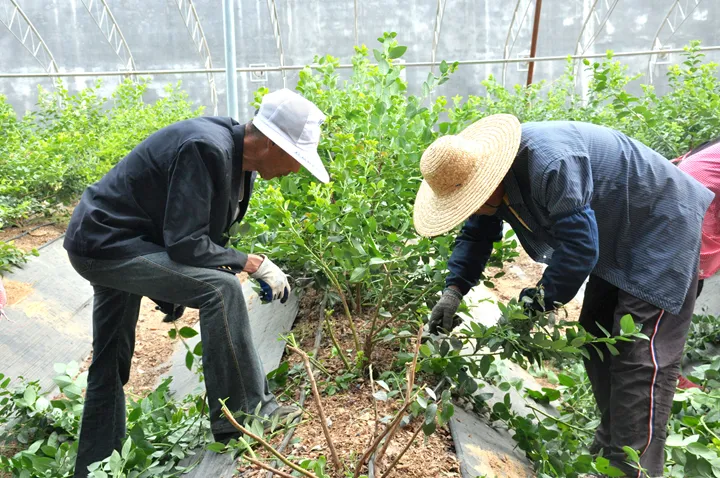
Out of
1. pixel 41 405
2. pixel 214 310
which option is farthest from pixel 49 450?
pixel 214 310

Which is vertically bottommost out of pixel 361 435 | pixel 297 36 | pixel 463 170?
pixel 361 435

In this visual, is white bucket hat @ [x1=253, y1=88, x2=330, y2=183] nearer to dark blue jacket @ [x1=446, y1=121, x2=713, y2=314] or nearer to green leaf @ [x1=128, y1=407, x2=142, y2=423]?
dark blue jacket @ [x1=446, y1=121, x2=713, y2=314]

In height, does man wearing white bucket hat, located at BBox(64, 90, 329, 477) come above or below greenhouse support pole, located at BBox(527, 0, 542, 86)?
below

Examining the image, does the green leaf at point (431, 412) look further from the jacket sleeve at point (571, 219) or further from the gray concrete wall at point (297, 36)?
the gray concrete wall at point (297, 36)

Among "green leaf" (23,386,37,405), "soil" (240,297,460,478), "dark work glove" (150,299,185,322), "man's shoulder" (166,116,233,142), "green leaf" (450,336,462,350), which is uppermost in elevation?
"man's shoulder" (166,116,233,142)

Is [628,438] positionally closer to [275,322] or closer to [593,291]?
[593,291]

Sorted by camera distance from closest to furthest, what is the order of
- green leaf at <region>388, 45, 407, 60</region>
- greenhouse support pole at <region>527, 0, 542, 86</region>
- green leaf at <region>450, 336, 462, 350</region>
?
green leaf at <region>450, 336, 462, 350</region> → green leaf at <region>388, 45, 407, 60</region> → greenhouse support pole at <region>527, 0, 542, 86</region>

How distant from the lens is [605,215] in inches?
92.3

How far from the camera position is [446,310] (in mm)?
2586

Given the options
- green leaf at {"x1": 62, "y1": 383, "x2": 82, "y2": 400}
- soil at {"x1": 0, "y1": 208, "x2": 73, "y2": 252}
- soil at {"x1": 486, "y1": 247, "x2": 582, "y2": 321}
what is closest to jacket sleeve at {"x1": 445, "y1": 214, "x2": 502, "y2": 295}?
green leaf at {"x1": 62, "y1": 383, "x2": 82, "y2": 400}

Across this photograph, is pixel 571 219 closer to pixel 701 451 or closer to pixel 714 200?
pixel 701 451

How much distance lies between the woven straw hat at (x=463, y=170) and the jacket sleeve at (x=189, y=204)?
78 cm

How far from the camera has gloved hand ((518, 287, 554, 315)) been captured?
2.23 meters

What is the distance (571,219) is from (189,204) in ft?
4.26
